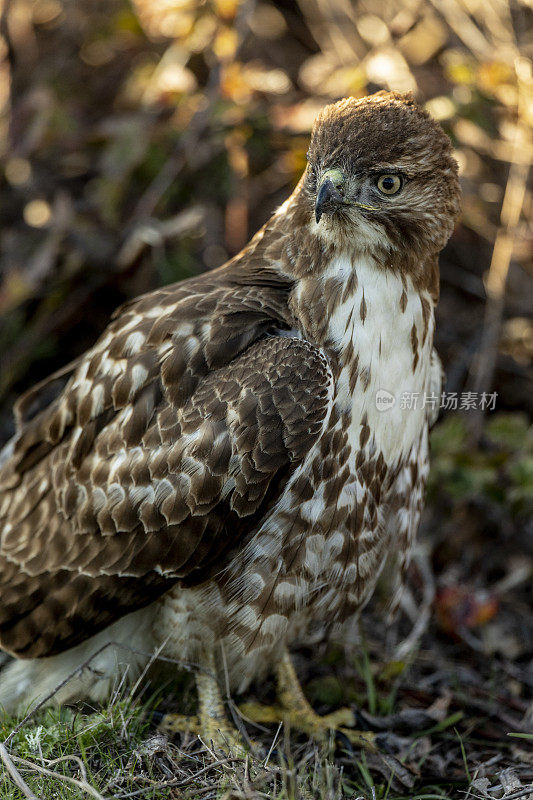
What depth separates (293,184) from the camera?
16.9 ft

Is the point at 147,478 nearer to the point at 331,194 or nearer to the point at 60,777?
the point at 60,777

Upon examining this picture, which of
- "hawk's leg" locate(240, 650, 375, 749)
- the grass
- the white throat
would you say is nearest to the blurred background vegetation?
"hawk's leg" locate(240, 650, 375, 749)

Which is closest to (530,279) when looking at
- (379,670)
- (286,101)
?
(286,101)

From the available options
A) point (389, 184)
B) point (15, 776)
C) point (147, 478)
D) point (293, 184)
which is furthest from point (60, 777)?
point (293, 184)

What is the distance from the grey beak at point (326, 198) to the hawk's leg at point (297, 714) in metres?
1.71

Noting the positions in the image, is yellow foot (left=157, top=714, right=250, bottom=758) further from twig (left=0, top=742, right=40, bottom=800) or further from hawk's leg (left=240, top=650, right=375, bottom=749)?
twig (left=0, top=742, right=40, bottom=800)

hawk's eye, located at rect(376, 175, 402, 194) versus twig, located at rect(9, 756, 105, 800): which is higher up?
hawk's eye, located at rect(376, 175, 402, 194)

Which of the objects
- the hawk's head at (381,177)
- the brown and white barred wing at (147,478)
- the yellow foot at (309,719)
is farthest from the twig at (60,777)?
the hawk's head at (381,177)

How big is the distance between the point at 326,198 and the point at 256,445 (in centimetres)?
76

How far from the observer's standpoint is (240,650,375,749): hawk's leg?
10.7ft

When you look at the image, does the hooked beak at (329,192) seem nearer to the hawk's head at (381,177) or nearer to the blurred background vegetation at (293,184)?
the hawk's head at (381,177)

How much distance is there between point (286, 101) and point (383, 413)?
2.81 meters

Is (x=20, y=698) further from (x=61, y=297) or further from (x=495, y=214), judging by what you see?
(x=495, y=214)

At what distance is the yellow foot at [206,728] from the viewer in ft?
9.83
